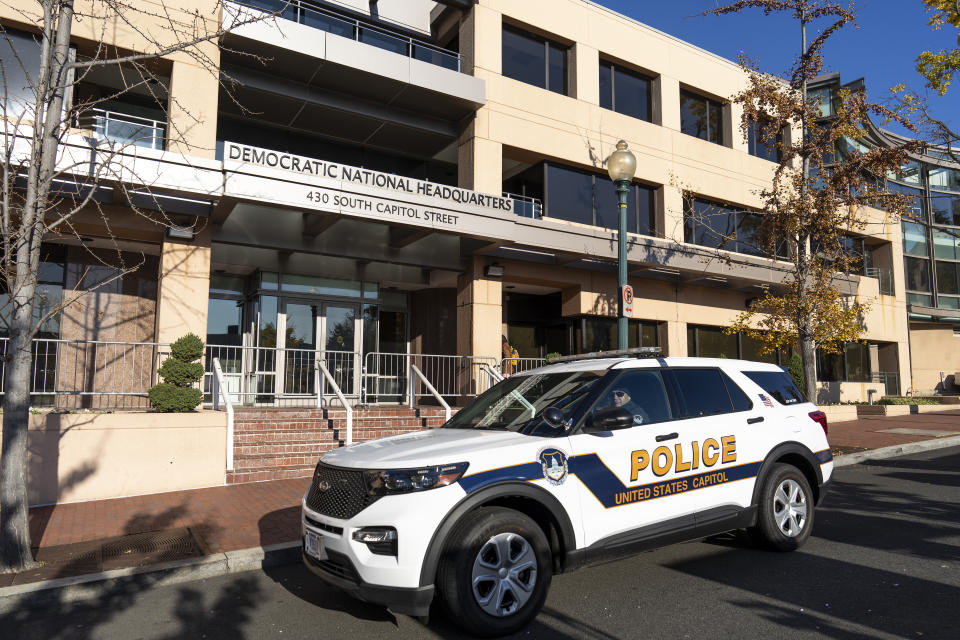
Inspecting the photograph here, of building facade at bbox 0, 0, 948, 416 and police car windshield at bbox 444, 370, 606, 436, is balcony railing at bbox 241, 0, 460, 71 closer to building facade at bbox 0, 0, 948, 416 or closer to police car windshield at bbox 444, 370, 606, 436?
building facade at bbox 0, 0, 948, 416

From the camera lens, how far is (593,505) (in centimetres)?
444

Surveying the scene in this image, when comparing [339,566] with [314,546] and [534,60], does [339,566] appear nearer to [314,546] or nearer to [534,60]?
[314,546]

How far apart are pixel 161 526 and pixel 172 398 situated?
2637 millimetres

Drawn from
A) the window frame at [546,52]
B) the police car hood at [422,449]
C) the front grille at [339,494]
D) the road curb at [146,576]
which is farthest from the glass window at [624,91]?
the front grille at [339,494]

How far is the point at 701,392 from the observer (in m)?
5.46

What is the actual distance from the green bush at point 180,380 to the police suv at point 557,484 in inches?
214

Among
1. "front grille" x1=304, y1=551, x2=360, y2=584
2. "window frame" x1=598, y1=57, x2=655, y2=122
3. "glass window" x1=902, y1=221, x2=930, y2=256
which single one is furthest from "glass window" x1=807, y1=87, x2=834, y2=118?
"front grille" x1=304, y1=551, x2=360, y2=584

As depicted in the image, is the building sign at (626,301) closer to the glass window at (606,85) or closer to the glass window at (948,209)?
the glass window at (606,85)

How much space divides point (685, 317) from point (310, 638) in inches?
620

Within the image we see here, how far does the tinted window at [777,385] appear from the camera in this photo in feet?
19.7

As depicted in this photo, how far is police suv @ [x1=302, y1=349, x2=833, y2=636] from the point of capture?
389 centimetres

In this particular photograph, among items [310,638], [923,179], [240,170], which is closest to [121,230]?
[240,170]

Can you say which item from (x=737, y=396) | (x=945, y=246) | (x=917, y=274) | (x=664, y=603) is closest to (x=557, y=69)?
(x=737, y=396)

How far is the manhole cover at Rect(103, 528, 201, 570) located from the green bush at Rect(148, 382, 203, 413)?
2.80 meters
